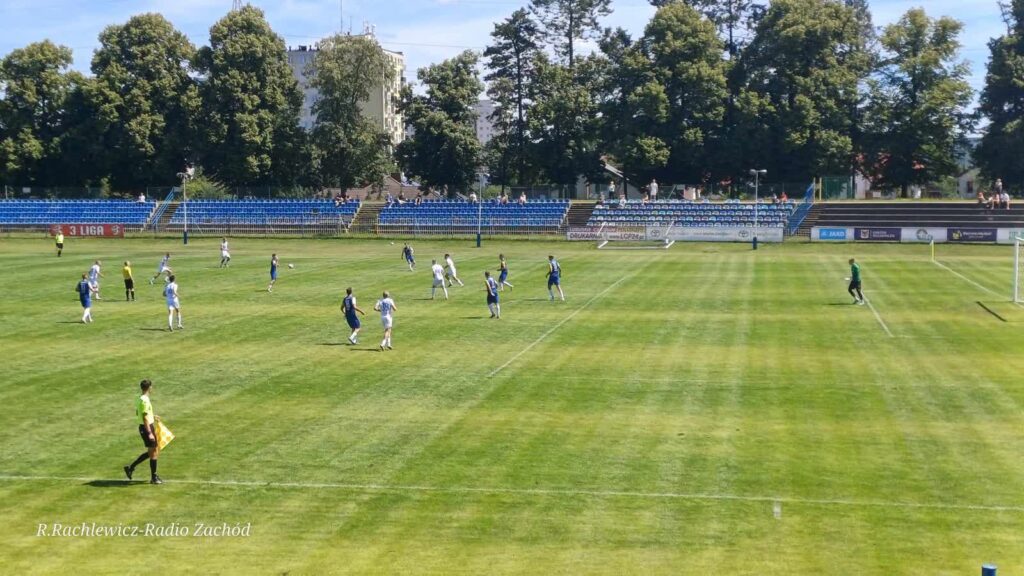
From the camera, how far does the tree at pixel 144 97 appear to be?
333 ft

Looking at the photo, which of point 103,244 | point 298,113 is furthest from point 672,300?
point 298,113

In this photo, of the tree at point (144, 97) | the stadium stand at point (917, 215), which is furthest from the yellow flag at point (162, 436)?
the tree at point (144, 97)

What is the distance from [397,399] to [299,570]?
1057 centimetres

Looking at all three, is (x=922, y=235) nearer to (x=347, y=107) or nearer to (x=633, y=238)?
(x=633, y=238)

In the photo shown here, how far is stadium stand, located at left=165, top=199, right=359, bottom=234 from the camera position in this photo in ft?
304

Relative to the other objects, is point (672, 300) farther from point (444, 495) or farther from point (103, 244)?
point (103, 244)

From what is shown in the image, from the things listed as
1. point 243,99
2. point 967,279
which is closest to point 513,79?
point 243,99

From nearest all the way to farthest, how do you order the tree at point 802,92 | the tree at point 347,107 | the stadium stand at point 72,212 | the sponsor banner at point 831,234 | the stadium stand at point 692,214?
the sponsor banner at point 831,234 → the stadium stand at point 692,214 → the tree at point 802,92 → the stadium stand at point 72,212 → the tree at point 347,107

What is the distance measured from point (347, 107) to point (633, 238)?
37.1 metres

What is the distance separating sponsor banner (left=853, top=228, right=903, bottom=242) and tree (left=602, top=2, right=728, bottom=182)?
2227cm

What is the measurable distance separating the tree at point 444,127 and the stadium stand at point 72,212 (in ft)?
83.7

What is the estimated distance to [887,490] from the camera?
712 inches

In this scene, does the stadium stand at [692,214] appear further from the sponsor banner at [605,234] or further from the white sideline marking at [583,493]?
the white sideline marking at [583,493]

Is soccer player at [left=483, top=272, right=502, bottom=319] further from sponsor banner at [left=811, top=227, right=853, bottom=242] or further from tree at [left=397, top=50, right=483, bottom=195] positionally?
tree at [left=397, top=50, right=483, bottom=195]
